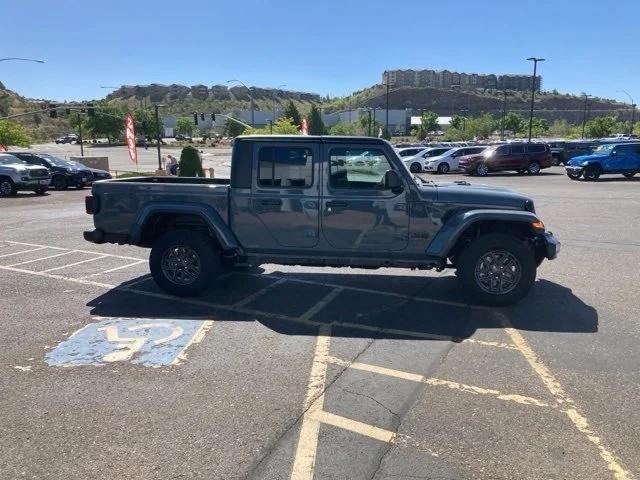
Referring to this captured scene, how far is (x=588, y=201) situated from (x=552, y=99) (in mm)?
182329

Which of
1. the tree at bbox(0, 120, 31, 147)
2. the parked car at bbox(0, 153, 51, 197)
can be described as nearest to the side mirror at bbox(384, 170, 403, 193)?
the parked car at bbox(0, 153, 51, 197)

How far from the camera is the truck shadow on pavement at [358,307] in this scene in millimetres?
5766

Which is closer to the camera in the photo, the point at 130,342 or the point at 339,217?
the point at 130,342

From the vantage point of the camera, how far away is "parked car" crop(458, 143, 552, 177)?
103ft

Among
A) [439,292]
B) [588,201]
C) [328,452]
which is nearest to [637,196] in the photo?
[588,201]

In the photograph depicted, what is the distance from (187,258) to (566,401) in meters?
4.53

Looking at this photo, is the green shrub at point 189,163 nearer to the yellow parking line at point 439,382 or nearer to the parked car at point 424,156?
the parked car at point 424,156

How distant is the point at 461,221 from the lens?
6.18 metres

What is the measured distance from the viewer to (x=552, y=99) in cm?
18050

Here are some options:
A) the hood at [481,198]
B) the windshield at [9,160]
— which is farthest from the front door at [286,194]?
the windshield at [9,160]

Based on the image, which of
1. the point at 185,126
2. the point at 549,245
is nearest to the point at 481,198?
the point at 549,245

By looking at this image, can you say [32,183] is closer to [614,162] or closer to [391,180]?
[391,180]

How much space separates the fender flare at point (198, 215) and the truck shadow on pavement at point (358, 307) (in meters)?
0.79

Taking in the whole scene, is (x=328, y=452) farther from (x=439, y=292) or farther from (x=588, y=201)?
(x=588, y=201)
